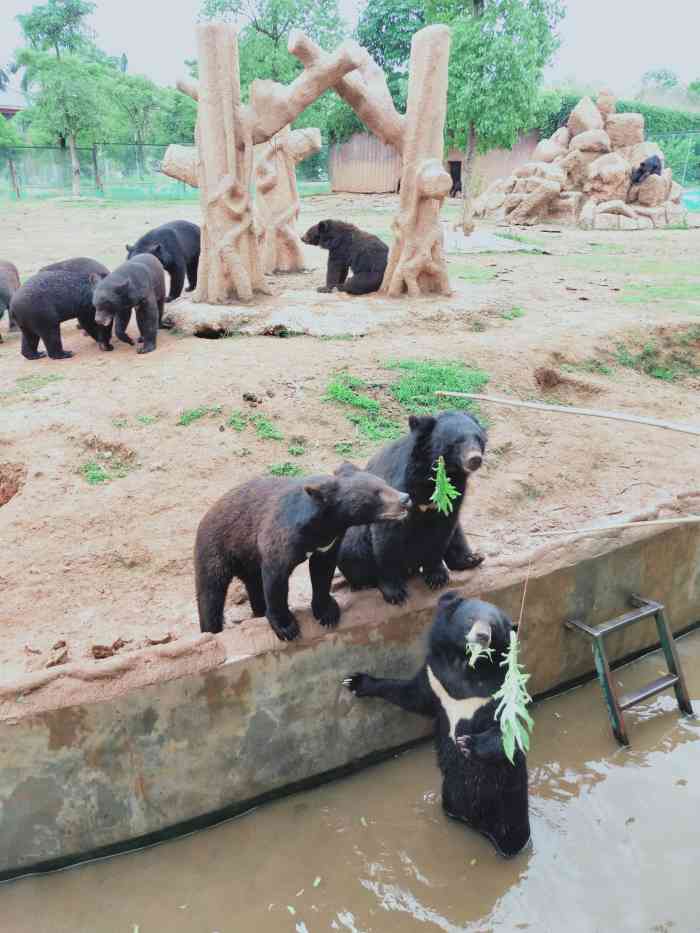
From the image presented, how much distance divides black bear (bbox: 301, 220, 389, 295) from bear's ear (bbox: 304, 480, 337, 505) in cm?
694

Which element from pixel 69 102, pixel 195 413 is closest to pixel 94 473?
pixel 195 413

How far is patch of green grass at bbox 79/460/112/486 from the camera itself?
5.26m

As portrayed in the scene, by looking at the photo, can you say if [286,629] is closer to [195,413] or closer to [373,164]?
[195,413]

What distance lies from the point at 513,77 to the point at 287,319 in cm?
1296

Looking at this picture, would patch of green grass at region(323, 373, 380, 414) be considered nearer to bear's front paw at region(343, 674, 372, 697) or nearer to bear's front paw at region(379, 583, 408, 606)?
bear's front paw at region(379, 583, 408, 606)

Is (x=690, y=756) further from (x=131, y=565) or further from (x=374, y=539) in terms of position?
(x=131, y=565)

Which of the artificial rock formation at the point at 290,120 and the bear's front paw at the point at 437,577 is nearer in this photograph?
the bear's front paw at the point at 437,577

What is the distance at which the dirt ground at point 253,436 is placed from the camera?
4363 mm

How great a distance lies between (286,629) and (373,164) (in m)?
30.3

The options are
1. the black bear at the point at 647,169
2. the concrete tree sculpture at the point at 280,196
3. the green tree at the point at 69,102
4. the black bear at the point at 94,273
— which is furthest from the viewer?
the green tree at the point at 69,102

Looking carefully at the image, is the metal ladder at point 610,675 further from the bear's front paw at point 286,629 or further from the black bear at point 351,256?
the black bear at point 351,256

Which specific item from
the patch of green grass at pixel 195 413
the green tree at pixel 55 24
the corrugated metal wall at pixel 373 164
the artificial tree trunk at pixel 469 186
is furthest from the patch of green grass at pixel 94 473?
the green tree at pixel 55 24

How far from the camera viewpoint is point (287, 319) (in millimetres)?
7980

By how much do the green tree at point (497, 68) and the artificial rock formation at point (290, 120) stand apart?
7.91m
